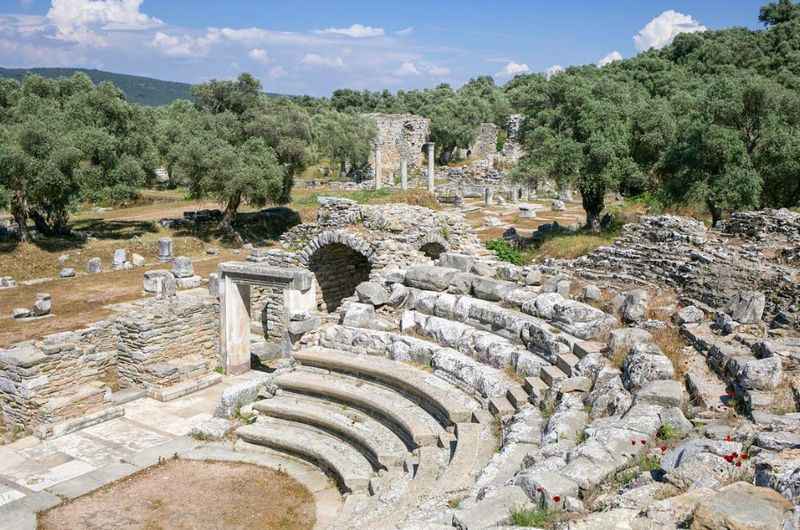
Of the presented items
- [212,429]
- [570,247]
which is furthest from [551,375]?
[570,247]

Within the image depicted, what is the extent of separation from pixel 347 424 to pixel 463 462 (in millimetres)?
3171

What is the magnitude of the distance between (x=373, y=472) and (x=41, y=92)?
37.9 metres

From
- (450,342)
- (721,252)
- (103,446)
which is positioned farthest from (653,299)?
(103,446)

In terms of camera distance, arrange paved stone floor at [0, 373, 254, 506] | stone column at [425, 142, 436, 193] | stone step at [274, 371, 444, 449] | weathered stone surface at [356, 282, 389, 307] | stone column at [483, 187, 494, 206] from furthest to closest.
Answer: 1. stone column at [425, 142, 436, 193]
2. stone column at [483, 187, 494, 206]
3. weathered stone surface at [356, 282, 389, 307]
4. paved stone floor at [0, 373, 254, 506]
5. stone step at [274, 371, 444, 449]

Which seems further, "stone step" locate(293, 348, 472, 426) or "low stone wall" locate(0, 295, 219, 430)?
"low stone wall" locate(0, 295, 219, 430)

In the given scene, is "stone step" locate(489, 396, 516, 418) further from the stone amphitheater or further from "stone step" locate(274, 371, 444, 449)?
"stone step" locate(274, 371, 444, 449)

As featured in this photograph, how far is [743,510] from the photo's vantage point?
14.6ft

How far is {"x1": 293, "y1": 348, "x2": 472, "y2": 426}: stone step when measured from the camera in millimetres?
9602

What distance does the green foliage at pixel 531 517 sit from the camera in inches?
209

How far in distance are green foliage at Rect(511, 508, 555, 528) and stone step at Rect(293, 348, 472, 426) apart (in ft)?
12.6

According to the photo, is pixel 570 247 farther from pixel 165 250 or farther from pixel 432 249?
pixel 165 250

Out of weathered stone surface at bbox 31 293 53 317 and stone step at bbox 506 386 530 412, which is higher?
stone step at bbox 506 386 530 412

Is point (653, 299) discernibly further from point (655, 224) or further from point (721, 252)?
point (655, 224)

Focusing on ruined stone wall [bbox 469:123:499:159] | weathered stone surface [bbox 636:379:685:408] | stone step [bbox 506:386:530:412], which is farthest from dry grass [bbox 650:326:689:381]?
ruined stone wall [bbox 469:123:499:159]
